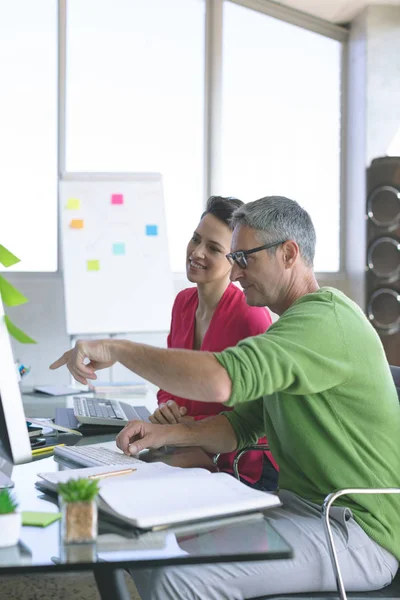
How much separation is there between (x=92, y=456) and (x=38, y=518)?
0.48 m

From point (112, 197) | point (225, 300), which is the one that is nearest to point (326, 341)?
point (225, 300)

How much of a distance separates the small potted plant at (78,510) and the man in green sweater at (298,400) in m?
0.34

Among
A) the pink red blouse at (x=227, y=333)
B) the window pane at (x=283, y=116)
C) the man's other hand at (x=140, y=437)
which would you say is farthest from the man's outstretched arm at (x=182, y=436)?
the window pane at (x=283, y=116)

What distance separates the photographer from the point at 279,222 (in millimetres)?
1744

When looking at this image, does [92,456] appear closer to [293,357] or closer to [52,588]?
[293,357]

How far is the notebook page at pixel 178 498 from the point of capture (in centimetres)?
113

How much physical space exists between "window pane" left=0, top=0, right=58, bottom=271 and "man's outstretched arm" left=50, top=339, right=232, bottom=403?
4256 millimetres

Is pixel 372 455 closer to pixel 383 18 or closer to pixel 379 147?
pixel 379 147

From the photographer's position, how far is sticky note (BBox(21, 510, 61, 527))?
1144 millimetres

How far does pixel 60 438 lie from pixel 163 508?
2.84 feet

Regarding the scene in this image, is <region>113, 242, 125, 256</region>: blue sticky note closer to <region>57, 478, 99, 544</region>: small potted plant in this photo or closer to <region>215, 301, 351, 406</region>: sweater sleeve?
<region>215, 301, 351, 406</region>: sweater sleeve

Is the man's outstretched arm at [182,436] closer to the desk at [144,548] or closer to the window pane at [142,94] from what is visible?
the desk at [144,548]

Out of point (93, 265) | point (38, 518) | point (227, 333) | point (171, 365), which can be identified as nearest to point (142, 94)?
point (93, 265)

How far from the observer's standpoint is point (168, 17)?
236 inches
